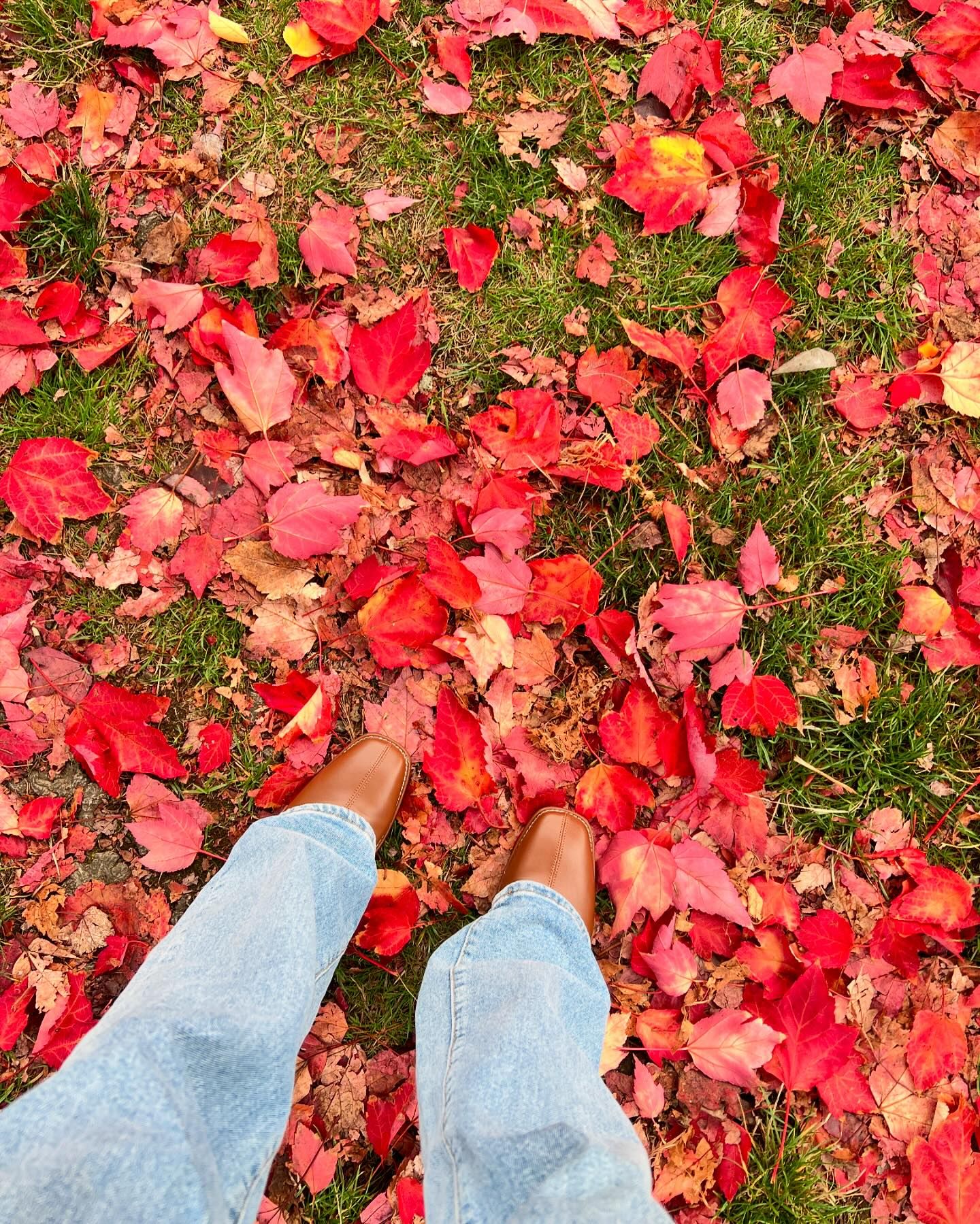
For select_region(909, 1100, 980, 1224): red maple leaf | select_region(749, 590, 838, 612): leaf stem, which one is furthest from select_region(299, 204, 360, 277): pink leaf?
select_region(909, 1100, 980, 1224): red maple leaf

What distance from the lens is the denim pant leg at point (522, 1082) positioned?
42.6 inches

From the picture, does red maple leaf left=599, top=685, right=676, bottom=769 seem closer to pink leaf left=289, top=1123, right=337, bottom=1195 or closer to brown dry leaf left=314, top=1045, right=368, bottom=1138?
brown dry leaf left=314, top=1045, right=368, bottom=1138

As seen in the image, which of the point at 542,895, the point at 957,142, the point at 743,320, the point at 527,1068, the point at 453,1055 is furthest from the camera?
the point at 957,142

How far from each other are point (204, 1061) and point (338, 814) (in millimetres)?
621

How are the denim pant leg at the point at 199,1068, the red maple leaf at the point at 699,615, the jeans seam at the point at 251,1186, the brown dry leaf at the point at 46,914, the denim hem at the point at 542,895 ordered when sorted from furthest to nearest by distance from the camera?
the red maple leaf at the point at 699,615 < the brown dry leaf at the point at 46,914 < the denim hem at the point at 542,895 < the jeans seam at the point at 251,1186 < the denim pant leg at the point at 199,1068

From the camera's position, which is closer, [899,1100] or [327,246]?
[899,1100]

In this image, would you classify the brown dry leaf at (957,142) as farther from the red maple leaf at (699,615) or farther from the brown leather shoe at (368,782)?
the brown leather shoe at (368,782)

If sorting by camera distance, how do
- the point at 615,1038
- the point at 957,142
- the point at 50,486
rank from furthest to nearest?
the point at 957,142 → the point at 50,486 → the point at 615,1038

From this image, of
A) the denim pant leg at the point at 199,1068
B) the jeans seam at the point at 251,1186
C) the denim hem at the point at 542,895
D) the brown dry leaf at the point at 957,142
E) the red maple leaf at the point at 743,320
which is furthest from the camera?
the brown dry leaf at the point at 957,142

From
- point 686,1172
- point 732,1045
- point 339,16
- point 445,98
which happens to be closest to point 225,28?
point 339,16

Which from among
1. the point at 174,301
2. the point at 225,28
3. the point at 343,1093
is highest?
the point at 225,28

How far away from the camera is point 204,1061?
1182 millimetres

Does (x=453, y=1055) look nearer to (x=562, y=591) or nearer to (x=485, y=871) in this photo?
(x=485, y=871)

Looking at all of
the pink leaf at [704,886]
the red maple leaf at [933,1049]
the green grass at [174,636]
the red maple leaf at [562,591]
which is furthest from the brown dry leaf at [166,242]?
the red maple leaf at [933,1049]
